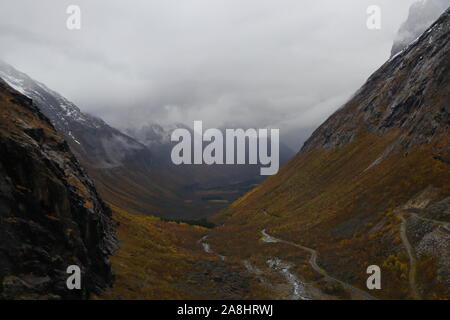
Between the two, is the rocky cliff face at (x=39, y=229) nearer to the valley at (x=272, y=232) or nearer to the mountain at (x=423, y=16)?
the valley at (x=272, y=232)

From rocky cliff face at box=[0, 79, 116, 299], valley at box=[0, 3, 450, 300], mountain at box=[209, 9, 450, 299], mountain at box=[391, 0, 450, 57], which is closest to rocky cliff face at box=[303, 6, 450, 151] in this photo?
mountain at box=[209, 9, 450, 299]

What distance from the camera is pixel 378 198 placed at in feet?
211

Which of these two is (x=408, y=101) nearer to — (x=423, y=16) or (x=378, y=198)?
(x=378, y=198)

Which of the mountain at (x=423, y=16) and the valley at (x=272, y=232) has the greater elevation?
the mountain at (x=423, y=16)

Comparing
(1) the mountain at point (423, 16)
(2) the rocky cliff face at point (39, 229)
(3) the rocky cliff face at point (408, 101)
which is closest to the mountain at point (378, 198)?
(3) the rocky cliff face at point (408, 101)

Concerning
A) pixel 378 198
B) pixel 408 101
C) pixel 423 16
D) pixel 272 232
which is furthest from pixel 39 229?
pixel 423 16

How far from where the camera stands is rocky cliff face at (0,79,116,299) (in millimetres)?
24812

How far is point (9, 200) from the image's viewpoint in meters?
26.7

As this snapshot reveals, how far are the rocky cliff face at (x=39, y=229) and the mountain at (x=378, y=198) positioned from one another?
2984 cm

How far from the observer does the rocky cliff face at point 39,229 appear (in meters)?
24.8

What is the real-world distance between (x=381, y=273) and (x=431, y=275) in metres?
6.36

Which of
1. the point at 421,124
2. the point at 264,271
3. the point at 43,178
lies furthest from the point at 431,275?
the point at 421,124

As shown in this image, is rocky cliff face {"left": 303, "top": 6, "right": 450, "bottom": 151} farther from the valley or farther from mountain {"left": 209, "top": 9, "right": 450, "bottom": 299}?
the valley
